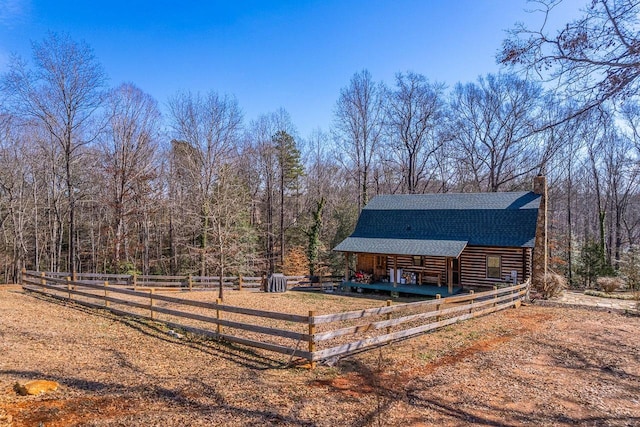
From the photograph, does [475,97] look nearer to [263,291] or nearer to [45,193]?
[263,291]

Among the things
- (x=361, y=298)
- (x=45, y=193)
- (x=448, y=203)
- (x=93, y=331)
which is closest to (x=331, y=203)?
(x=448, y=203)

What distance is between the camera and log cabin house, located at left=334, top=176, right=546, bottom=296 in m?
20.3

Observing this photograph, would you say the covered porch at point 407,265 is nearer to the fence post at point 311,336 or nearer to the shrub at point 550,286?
the shrub at point 550,286

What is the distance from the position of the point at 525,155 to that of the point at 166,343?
33340mm

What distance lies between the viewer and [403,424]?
532 cm

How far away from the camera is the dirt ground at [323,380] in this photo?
5.45m

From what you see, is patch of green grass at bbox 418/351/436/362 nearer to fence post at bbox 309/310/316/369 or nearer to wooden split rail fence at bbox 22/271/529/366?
wooden split rail fence at bbox 22/271/529/366

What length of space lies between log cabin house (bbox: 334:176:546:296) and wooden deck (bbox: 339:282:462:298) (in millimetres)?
56

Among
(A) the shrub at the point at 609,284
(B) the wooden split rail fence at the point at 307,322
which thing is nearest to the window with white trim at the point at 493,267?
(B) the wooden split rail fence at the point at 307,322

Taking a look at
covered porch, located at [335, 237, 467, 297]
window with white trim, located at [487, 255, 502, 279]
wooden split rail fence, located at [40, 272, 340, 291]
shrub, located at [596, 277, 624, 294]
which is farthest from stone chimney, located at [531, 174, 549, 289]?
wooden split rail fence, located at [40, 272, 340, 291]

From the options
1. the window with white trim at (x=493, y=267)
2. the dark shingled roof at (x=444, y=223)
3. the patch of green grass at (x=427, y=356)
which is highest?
the dark shingled roof at (x=444, y=223)

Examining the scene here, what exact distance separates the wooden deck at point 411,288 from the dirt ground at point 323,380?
8.96 meters

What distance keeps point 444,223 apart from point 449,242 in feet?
6.18

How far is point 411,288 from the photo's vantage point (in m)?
21.2
